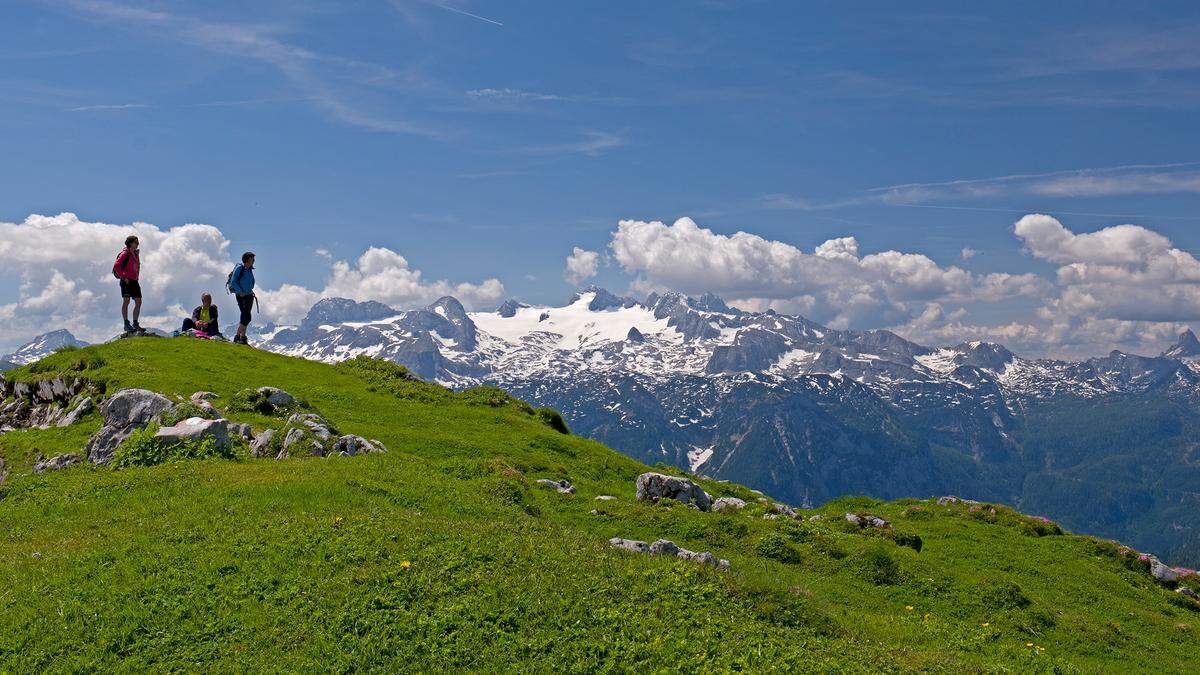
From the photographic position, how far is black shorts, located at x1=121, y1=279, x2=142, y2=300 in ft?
150

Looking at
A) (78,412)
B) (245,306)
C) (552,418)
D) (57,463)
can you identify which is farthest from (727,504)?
(245,306)

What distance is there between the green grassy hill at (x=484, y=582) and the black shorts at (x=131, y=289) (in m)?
10.8

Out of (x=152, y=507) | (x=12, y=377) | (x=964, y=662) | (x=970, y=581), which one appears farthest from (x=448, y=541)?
(x=12, y=377)

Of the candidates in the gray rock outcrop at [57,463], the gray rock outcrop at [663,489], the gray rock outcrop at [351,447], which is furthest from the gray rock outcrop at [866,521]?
the gray rock outcrop at [57,463]

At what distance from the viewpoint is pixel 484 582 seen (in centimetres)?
1688

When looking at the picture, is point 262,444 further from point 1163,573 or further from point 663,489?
point 1163,573

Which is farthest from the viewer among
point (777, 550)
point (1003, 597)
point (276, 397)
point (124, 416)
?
point (276, 397)

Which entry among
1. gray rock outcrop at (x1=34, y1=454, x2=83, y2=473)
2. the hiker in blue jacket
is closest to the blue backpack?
the hiker in blue jacket

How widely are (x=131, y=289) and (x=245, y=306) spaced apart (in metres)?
6.99

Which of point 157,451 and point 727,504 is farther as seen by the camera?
point 727,504

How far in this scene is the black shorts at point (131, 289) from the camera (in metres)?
45.7

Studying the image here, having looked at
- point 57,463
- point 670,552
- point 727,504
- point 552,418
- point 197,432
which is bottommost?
point 552,418

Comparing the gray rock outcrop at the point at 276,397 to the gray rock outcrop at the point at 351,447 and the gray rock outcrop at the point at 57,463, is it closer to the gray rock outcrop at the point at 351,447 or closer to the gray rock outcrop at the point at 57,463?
the gray rock outcrop at the point at 351,447

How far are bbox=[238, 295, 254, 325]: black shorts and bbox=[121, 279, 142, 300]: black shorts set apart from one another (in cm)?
590
